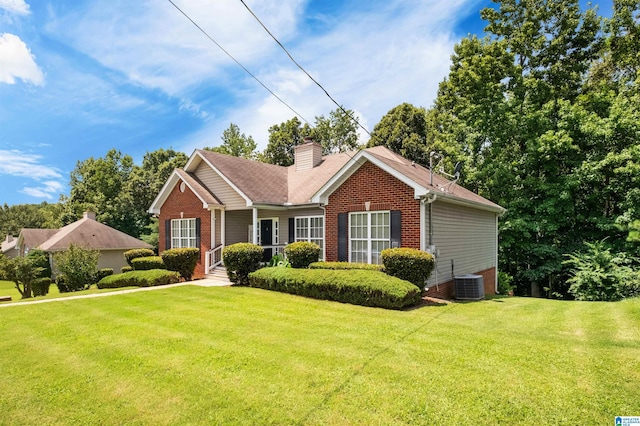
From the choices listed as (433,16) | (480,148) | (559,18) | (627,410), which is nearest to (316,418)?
(627,410)

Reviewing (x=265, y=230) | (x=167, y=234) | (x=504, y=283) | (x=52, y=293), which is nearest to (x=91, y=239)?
(x=52, y=293)

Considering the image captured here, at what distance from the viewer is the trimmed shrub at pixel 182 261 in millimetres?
15666

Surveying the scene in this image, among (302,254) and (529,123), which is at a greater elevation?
(529,123)

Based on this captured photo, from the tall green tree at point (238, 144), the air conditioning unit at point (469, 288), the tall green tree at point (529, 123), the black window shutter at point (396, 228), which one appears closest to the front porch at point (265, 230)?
the black window shutter at point (396, 228)

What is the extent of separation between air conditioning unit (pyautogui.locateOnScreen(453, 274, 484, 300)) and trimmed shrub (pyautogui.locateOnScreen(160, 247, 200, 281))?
11131 millimetres

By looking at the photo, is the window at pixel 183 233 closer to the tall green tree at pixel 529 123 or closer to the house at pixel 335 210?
the house at pixel 335 210

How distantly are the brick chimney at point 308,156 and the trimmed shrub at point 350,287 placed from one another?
9424mm

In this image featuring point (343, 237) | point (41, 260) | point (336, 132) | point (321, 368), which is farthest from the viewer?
point (336, 132)

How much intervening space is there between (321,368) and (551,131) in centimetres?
1841

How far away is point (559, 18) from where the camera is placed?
20.8 m

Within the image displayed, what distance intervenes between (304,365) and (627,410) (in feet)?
12.7

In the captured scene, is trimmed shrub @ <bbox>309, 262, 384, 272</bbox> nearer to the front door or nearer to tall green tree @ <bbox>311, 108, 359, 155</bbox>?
the front door

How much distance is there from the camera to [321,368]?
16.9 feet

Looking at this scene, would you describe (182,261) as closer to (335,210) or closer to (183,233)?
(183,233)
